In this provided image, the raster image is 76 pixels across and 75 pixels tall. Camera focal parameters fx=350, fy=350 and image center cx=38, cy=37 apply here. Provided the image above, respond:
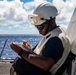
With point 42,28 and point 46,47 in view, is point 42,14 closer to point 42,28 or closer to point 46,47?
point 42,28

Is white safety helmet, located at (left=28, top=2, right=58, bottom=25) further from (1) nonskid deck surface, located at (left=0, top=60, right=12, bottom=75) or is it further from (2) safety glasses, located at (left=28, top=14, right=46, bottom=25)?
(1) nonskid deck surface, located at (left=0, top=60, right=12, bottom=75)

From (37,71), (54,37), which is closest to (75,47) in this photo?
(54,37)

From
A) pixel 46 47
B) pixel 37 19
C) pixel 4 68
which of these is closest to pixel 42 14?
pixel 37 19

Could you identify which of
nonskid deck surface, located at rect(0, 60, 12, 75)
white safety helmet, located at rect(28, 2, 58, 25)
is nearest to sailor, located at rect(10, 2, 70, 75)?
white safety helmet, located at rect(28, 2, 58, 25)

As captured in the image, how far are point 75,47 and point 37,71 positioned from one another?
0.65 m

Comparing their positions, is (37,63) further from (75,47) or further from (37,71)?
(75,47)

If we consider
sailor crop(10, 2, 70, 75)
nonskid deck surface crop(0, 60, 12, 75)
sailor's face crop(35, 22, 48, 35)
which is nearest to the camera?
sailor crop(10, 2, 70, 75)

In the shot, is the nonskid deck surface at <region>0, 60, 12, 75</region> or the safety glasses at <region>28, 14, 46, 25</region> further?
the nonskid deck surface at <region>0, 60, 12, 75</region>

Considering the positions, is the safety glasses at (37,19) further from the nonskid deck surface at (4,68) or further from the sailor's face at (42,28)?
the nonskid deck surface at (4,68)

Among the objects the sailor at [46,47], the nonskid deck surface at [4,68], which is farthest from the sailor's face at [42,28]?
the nonskid deck surface at [4,68]

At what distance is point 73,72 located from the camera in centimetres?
487

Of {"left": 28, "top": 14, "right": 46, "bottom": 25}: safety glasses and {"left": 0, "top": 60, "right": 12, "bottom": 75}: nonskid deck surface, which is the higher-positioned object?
{"left": 28, "top": 14, "right": 46, "bottom": 25}: safety glasses

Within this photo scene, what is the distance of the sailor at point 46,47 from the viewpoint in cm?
482

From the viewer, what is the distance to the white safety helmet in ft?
17.0
